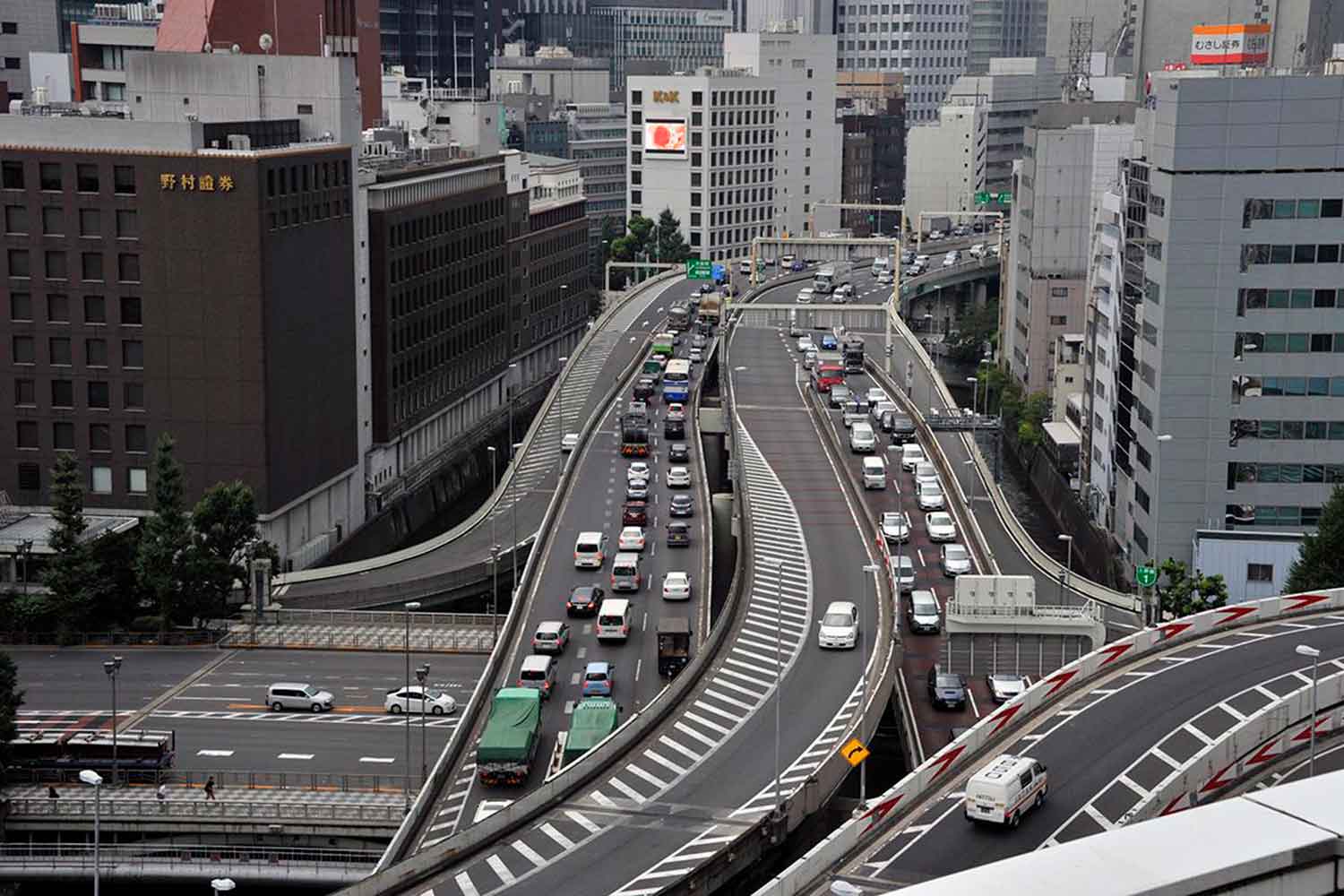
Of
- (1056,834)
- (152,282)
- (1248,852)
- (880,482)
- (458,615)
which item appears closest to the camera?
(1248,852)

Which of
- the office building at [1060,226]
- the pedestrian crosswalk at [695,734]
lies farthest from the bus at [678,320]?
the pedestrian crosswalk at [695,734]

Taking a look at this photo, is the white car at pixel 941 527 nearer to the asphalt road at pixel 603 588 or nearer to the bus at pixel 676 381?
the asphalt road at pixel 603 588

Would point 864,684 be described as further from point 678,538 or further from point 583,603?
point 678,538

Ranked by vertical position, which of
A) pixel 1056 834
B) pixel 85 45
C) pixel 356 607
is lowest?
pixel 356 607

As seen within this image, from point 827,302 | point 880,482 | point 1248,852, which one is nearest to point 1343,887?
point 1248,852

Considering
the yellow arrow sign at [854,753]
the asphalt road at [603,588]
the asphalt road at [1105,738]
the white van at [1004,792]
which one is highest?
the white van at [1004,792]

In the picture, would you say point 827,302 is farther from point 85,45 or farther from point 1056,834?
point 1056,834
